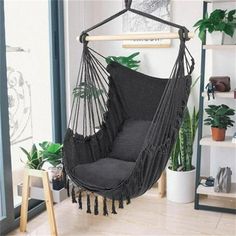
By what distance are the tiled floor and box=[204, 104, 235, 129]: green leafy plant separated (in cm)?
75

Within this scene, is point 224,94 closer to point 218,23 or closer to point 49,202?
point 218,23

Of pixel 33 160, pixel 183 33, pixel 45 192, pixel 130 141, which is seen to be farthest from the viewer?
pixel 33 160

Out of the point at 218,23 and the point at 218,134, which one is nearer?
the point at 218,23

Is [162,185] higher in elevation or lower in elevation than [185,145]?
lower

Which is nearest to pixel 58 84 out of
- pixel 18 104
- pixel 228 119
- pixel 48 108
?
pixel 48 108

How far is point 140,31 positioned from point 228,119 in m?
1.17

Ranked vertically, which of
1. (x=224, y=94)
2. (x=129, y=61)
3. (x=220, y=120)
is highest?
(x=129, y=61)

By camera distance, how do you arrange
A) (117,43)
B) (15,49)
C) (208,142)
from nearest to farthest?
(15,49) → (208,142) → (117,43)

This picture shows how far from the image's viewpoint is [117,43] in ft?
12.6

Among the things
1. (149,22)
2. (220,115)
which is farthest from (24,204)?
(149,22)

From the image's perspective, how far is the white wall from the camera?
3506 mm

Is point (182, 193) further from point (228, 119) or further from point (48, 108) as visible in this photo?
point (48, 108)

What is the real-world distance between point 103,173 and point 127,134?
1.61 ft

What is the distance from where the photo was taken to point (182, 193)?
3434 mm
